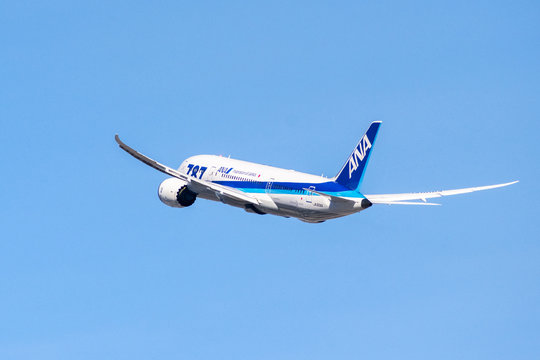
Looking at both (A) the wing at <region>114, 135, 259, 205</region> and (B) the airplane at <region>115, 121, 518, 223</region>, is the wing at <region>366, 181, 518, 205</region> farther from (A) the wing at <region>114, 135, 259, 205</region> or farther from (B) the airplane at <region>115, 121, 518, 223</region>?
(A) the wing at <region>114, 135, 259, 205</region>

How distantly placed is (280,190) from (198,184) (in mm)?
8351

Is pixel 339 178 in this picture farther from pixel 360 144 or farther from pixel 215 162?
pixel 215 162

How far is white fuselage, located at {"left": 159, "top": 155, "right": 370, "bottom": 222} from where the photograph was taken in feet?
334

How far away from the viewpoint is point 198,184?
110m

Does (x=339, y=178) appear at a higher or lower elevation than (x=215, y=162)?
lower

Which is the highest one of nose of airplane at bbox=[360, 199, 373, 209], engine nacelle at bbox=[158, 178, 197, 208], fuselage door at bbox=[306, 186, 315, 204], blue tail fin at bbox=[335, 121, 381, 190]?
engine nacelle at bbox=[158, 178, 197, 208]

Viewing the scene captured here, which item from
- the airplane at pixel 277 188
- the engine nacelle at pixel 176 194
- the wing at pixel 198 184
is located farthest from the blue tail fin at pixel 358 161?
the engine nacelle at pixel 176 194

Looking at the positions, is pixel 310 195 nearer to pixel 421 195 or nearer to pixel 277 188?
pixel 277 188

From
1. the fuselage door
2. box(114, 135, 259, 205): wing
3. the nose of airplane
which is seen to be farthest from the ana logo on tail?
box(114, 135, 259, 205): wing

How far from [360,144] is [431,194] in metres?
11.6

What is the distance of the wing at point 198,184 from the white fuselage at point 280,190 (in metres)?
0.53

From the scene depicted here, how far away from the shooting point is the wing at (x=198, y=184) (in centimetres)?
10481

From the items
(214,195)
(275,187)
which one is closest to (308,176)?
(275,187)

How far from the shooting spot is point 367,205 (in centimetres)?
10006
